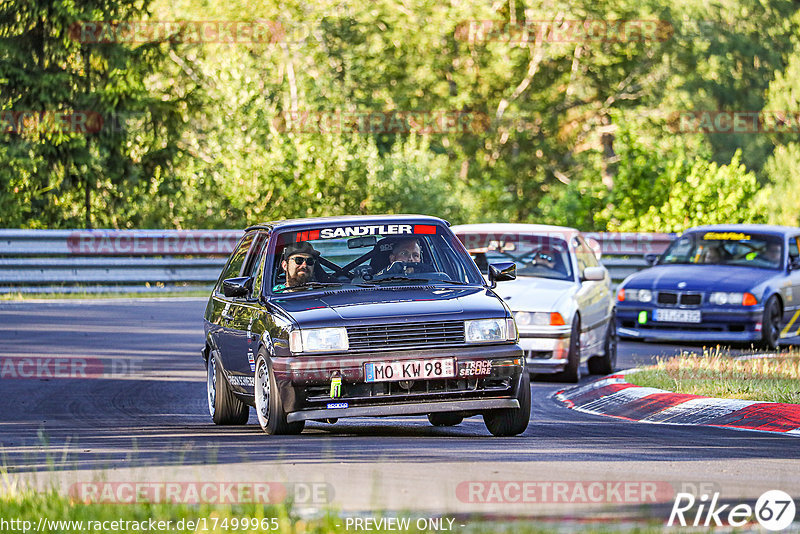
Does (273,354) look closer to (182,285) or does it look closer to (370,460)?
(370,460)

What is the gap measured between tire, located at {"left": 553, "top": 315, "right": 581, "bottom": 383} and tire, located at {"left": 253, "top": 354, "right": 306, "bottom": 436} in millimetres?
5261

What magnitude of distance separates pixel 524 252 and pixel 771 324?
4.37 m

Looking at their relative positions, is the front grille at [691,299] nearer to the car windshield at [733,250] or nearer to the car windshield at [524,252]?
the car windshield at [733,250]

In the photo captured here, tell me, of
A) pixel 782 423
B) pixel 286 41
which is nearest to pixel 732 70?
pixel 286 41

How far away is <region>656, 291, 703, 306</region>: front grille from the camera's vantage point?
742 inches

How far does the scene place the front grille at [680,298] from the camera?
18859 millimetres

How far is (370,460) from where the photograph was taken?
8.62 metres

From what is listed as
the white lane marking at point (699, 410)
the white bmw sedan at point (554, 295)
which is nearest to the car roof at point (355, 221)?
the white lane marking at point (699, 410)

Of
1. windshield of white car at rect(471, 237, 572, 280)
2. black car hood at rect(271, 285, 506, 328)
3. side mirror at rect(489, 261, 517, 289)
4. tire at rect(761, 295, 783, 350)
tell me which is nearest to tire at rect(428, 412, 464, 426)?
side mirror at rect(489, 261, 517, 289)

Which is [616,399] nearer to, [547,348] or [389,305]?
[547,348]

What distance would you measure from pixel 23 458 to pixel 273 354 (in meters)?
1.76

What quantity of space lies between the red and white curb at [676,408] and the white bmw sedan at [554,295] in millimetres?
1210

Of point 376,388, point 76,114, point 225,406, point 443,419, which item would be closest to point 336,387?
point 376,388

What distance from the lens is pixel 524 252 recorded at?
1642 cm
